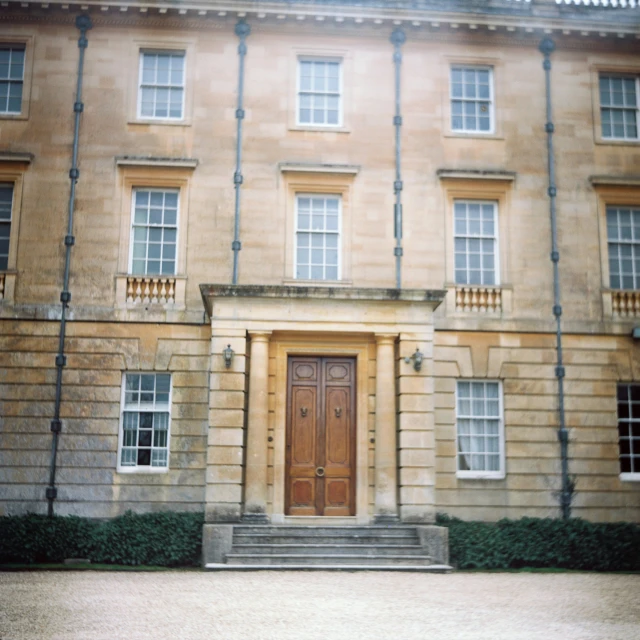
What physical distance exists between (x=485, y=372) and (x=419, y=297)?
3.26 metres

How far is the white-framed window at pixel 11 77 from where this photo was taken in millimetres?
20391

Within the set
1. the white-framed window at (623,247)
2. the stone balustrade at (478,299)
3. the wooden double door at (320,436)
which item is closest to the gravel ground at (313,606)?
the wooden double door at (320,436)

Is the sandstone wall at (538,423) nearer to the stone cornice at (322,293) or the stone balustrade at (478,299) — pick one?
the stone balustrade at (478,299)

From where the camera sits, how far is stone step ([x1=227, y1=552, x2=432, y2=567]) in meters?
15.6

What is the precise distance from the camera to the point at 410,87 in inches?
824

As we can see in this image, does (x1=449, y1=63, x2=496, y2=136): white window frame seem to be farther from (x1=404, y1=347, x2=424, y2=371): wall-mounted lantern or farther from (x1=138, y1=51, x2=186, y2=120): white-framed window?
(x1=138, y1=51, x2=186, y2=120): white-framed window

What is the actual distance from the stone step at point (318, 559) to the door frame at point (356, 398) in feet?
6.52

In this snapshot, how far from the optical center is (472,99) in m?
21.2

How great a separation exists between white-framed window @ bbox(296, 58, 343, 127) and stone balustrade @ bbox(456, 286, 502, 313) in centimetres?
516

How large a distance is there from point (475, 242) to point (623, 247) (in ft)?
12.3

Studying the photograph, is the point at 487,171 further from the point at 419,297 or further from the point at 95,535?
the point at 95,535

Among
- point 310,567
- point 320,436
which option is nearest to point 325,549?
point 310,567

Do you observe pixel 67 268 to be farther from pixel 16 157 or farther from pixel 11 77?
pixel 11 77

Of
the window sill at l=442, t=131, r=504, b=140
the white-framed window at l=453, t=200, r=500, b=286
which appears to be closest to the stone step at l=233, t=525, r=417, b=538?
the white-framed window at l=453, t=200, r=500, b=286
